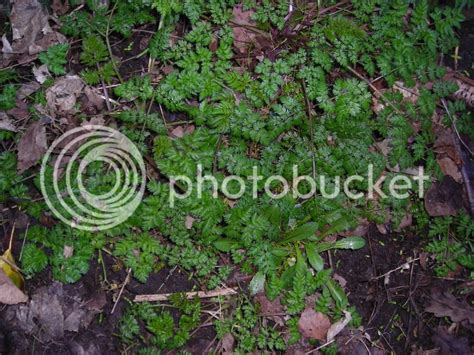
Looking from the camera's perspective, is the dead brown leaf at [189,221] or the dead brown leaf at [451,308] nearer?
the dead brown leaf at [189,221]

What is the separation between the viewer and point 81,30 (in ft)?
11.9

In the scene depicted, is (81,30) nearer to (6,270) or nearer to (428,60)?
(6,270)

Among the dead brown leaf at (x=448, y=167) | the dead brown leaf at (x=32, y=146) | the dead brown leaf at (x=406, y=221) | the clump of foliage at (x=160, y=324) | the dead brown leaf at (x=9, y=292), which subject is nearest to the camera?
the dead brown leaf at (x=9, y=292)

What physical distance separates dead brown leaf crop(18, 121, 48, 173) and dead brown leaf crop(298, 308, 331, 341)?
2056 mm

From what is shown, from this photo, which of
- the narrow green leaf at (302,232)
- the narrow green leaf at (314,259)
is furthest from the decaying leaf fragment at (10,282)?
the narrow green leaf at (314,259)

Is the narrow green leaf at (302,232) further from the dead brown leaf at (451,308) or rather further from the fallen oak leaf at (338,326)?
the dead brown leaf at (451,308)

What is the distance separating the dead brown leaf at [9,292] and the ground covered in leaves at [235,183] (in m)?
0.01

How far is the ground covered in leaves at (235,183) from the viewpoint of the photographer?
3.33 meters

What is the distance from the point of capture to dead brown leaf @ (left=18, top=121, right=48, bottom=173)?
3412mm

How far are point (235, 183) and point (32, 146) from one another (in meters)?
1.36

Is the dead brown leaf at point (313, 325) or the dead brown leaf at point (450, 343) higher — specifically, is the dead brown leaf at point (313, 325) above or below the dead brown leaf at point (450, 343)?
above

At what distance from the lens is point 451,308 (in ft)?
11.9

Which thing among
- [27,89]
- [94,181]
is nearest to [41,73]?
[27,89]

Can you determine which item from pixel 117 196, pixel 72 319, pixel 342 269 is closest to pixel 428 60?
pixel 342 269
